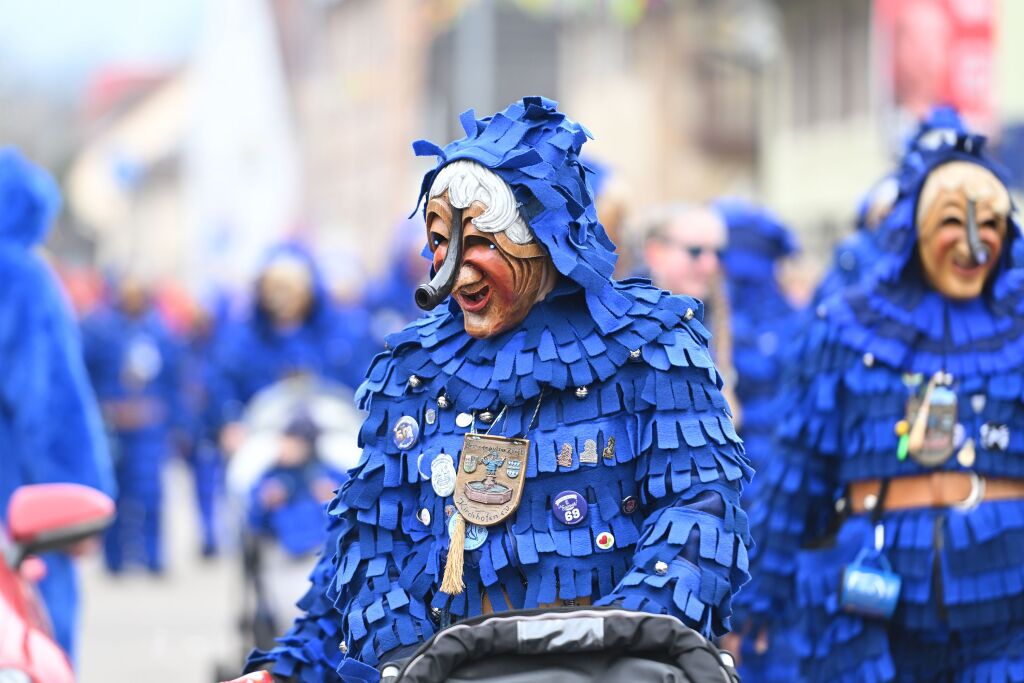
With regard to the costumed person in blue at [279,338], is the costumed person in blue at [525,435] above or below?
below

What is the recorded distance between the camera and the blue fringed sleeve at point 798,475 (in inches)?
215

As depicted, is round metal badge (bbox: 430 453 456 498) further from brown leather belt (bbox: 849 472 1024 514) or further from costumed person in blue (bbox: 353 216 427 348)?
costumed person in blue (bbox: 353 216 427 348)

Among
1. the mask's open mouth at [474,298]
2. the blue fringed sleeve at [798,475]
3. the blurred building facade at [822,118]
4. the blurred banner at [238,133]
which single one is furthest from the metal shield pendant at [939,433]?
the blurred banner at [238,133]

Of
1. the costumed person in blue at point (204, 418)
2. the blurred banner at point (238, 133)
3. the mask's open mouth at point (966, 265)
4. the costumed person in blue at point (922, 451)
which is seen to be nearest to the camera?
the costumed person in blue at point (922, 451)

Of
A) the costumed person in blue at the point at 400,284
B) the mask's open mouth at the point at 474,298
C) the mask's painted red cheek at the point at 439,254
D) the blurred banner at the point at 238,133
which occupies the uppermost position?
the blurred banner at the point at 238,133

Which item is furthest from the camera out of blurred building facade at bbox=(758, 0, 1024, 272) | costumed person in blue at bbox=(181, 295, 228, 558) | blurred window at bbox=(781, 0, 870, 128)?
blurred window at bbox=(781, 0, 870, 128)

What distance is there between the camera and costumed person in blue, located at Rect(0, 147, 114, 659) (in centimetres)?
700

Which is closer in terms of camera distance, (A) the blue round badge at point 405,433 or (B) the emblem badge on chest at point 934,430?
(A) the blue round badge at point 405,433

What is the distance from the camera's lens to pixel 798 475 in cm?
549

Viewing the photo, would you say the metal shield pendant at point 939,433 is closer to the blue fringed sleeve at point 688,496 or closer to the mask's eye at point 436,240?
the blue fringed sleeve at point 688,496

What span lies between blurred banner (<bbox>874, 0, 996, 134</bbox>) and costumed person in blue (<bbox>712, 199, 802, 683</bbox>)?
5279mm

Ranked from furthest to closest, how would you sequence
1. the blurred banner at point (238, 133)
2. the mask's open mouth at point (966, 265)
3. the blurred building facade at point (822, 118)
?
the blurred banner at point (238, 133), the blurred building facade at point (822, 118), the mask's open mouth at point (966, 265)

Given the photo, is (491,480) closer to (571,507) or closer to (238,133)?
(571,507)

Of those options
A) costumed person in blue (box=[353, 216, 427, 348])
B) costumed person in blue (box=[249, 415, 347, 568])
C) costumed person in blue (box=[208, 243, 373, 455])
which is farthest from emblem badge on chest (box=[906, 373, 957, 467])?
costumed person in blue (box=[353, 216, 427, 348])
